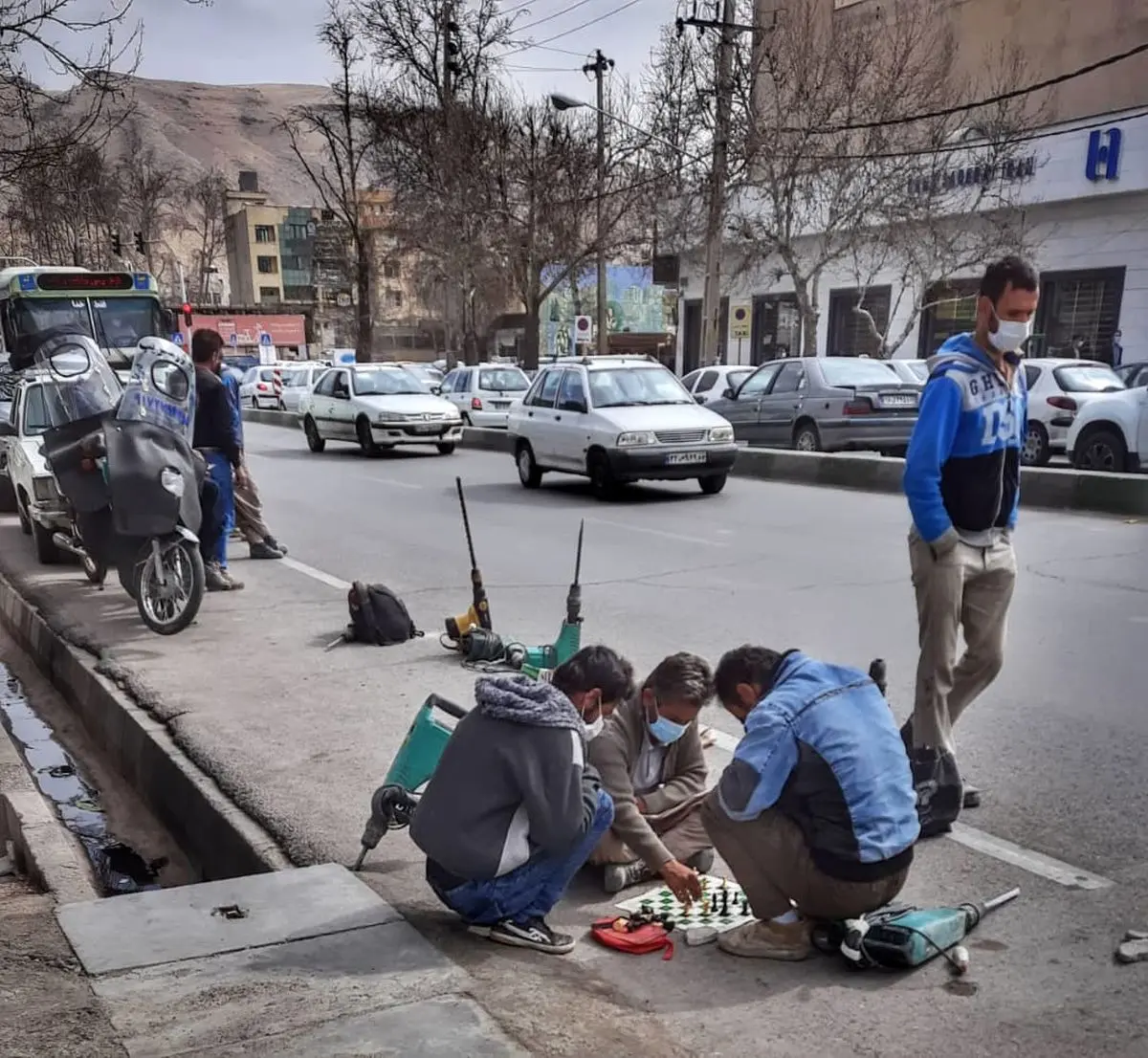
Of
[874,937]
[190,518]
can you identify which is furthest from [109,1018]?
[190,518]

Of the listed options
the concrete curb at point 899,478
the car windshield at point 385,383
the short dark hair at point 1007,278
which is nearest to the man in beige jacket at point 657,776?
the short dark hair at point 1007,278

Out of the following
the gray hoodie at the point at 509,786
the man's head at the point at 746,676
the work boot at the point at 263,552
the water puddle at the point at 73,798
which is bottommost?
the water puddle at the point at 73,798

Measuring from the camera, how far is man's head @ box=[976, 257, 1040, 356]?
3975 millimetres

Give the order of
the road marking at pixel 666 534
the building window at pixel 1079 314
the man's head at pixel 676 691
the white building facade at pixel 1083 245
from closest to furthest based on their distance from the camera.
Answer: the man's head at pixel 676 691
the road marking at pixel 666 534
the white building facade at pixel 1083 245
the building window at pixel 1079 314

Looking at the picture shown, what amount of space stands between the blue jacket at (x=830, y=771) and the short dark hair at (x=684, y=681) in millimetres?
479

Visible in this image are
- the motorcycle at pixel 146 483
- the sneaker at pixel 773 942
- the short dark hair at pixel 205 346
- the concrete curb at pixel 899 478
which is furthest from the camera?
the concrete curb at pixel 899 478

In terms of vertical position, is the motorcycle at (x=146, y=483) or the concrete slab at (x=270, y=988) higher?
the motorcycle at (x=146, y=483)

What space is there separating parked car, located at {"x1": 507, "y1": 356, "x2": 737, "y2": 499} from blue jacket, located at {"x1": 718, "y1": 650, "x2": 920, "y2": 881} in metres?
10.3

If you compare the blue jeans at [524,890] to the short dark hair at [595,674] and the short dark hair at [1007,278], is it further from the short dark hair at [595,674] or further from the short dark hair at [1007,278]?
the short dark hair at [1007,278]

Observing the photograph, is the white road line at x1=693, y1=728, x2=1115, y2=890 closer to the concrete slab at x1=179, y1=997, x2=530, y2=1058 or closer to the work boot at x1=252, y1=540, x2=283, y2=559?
the concrete slab at x1=179, y1=997, x2=530, y2=1058

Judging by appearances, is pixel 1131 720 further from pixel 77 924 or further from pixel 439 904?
pixel 77 924

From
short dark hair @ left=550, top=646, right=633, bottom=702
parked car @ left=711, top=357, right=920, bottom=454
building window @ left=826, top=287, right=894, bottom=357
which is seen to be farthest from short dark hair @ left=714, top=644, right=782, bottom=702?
building window @ left=826, top=287, right=894, bottom=357

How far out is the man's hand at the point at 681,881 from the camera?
11.1ft

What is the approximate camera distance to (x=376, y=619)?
678 cm
